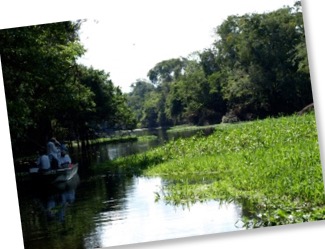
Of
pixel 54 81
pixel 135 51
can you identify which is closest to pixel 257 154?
pixel 135 51

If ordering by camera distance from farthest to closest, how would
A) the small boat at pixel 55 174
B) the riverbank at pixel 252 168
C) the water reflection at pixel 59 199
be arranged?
the small boat at pixel 55 174 < the water reflection at pixel 59 199 < the riverbank at pixel 252 168

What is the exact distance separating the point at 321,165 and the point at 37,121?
316cm

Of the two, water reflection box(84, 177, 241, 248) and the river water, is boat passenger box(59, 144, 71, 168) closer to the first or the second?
the river water

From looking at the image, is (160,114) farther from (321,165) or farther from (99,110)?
(321,165)

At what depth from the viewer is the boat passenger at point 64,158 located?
718 cm

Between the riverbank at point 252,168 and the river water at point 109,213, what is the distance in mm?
134

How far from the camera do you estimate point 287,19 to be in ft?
23.9

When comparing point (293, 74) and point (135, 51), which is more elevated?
point (135, 51)

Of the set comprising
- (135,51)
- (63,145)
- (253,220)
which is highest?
(135,51)

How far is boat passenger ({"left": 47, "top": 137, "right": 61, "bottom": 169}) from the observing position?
7199mm

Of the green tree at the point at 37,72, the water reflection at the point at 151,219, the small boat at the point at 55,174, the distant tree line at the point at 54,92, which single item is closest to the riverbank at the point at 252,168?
the water reflection at the point at 151,219

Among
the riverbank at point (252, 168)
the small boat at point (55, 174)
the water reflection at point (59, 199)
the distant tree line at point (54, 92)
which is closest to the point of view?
the riverbank at point (252, 168)

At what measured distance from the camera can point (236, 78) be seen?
7.45m

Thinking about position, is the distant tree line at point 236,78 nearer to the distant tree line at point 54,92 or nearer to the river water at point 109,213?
the distant tree line at point 54,92
